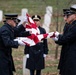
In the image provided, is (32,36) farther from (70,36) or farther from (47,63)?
(47,63)

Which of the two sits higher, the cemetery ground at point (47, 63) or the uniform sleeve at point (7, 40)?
the uniform sleeve at point (7, 40)

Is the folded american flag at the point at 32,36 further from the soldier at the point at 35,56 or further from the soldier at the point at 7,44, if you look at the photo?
the soldier at the point at 35,56

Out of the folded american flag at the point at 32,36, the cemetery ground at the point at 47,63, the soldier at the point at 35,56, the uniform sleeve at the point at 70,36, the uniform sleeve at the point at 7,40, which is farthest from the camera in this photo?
the cemetery ground at the point at 47,63

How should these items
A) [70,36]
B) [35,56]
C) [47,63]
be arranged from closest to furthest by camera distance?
[70,36]
[35,56]
[47,63]

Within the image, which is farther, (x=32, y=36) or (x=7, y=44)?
(x=32, y=36)

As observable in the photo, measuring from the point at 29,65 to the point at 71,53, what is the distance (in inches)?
98.9

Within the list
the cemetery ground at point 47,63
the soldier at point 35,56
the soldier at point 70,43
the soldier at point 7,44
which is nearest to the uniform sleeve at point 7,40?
the soldier at point 7,44

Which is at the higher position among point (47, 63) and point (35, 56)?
point (35, 56)

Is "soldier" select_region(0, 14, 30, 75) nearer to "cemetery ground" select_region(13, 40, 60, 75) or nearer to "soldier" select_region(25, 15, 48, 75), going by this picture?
"soldier" select_region(25, 15, 48, 75)

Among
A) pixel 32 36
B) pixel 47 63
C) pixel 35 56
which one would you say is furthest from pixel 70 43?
pixel 47 63

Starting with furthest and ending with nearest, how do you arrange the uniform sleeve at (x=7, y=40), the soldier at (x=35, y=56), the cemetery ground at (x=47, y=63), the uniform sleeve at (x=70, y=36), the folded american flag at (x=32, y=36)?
the cemetery ground at (x=47, y=63), the soldier at (x=35, y=56), the folded american flag at (x=32, y=36), the uniform sleeve at (x=7, y=40), the uniform sleeve at (x=70, y=36)

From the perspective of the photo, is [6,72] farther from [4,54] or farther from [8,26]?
[8,26]

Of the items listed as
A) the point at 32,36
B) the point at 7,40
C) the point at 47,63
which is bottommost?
the point at 47,63

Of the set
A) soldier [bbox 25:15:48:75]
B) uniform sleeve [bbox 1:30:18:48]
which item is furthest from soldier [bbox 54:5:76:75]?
→ soldier [bbox 25:15:48:75]
